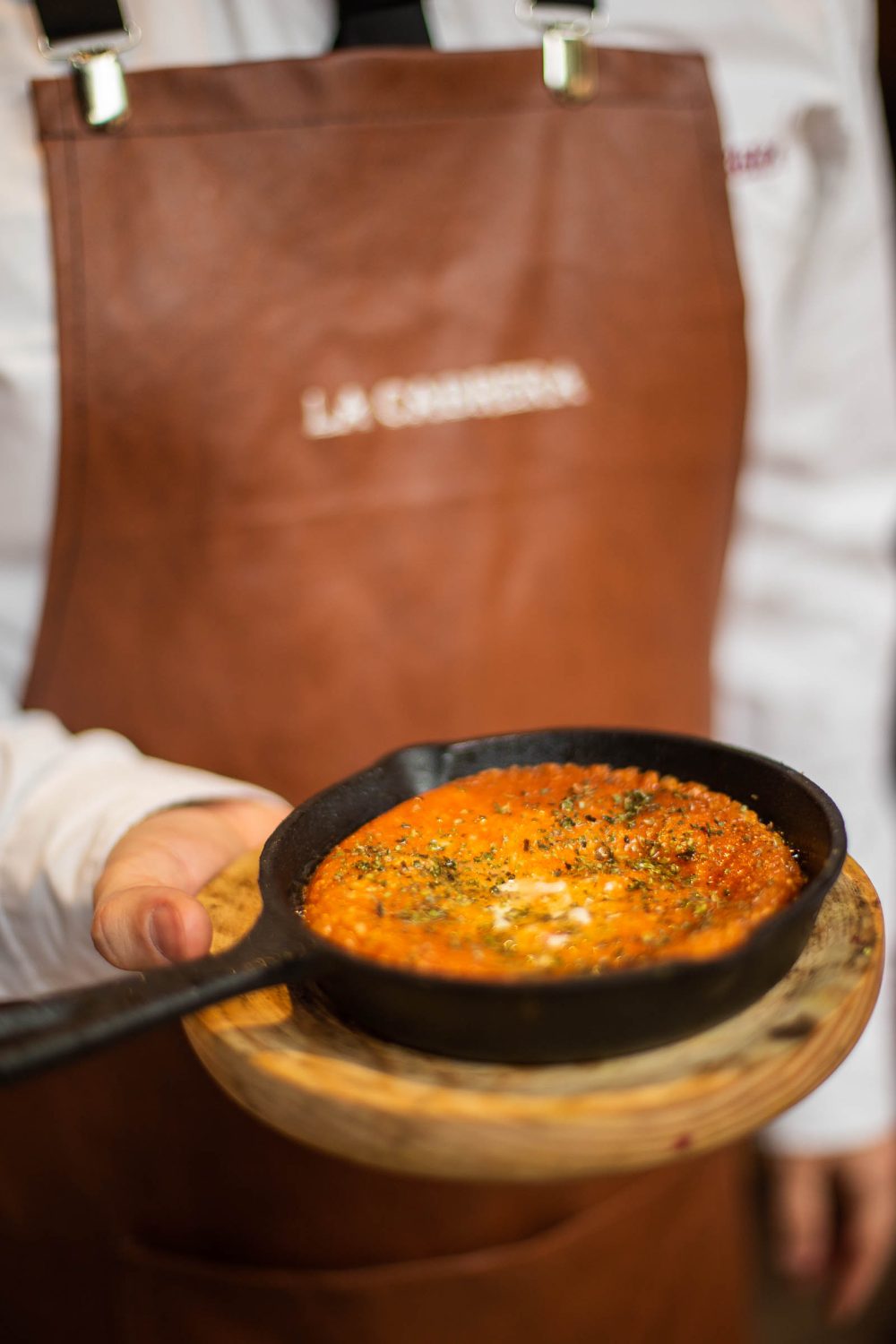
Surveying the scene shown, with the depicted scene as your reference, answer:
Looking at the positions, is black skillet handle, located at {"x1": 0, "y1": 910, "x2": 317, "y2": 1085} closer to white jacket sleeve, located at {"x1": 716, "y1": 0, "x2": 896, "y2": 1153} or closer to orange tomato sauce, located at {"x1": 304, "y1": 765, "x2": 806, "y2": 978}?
orange tomato sauce, located at {"x1": 304, "y1": 765, "x2": 806, "y2": 978}

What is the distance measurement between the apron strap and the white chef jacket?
0.04 m

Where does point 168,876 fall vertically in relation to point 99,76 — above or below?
below

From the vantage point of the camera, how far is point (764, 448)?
1384 millimetres

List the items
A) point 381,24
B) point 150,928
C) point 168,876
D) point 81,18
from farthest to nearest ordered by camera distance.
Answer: point 381,24 → point 81,18 → point 168,876 → point 150,928

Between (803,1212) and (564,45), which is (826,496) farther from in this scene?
(803,1212)

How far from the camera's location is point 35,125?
0.96 meters

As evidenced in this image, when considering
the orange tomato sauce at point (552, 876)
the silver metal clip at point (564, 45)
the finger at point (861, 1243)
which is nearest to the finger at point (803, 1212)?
the finger at point (861, 1243)

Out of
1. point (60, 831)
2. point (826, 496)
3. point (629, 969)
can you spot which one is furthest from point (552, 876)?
point (826, 496)

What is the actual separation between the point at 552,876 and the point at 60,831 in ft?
1.26

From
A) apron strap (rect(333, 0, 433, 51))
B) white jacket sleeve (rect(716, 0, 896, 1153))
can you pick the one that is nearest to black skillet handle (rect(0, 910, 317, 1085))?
apron strap (rect(333, 0, 433, 51))

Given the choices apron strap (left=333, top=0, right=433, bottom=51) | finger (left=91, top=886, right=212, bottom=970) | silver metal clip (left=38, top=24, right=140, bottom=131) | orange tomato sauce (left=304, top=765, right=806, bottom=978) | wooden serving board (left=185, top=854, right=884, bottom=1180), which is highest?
apron strap (left=333, top=0, right=433, bottom=51)

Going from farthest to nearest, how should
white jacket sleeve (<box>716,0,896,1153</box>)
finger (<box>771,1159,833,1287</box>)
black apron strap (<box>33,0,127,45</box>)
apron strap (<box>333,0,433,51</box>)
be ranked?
finger (<box>771,1159,833,1287</box>) < white jacket sleeve (<box>716,0,896,1153</box>) < apron strap (<box>333,0,433,51</box>) < black apron strap (<box>33,0,127,45</box>)

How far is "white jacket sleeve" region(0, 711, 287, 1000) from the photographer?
821 millimetres

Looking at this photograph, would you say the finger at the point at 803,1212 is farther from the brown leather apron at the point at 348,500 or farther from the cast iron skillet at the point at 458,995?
the cast iron skillet at the point at 458,995
